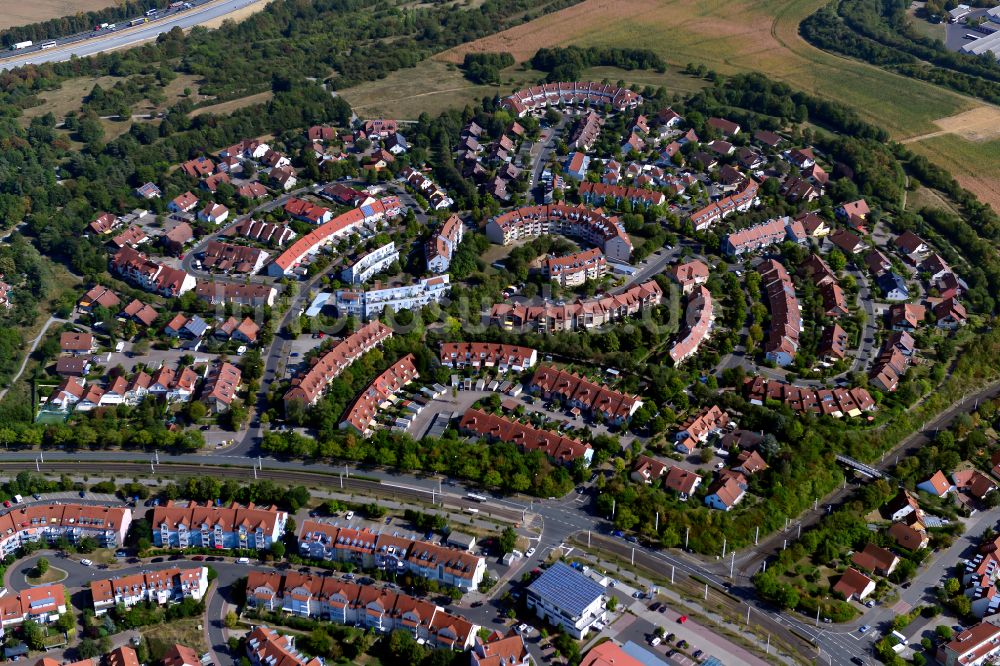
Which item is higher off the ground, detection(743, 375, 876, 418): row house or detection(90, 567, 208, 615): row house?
detection(90, 567, 208, 615): row house

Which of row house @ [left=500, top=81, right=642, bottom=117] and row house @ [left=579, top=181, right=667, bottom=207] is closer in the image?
row house @ [left=579, top=181, right=667, bottom=207]

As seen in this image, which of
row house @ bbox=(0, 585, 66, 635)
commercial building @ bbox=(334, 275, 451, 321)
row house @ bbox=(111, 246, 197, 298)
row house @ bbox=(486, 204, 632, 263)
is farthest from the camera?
row house @ bbox=(486, 204, 632, 263)

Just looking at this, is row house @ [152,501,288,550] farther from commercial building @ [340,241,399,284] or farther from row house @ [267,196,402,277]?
row house @ [267,196,402,277]

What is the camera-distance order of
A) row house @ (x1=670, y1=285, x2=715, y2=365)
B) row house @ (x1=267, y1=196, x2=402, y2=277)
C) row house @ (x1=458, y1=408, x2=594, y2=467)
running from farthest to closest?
1. row house @ (x1=267, y1=196, x2=402, y2=277)
2. row house @ (x1=670, y1=285, x2=715, y2=365)
3. row house @ (x1=458, y1=408, x2=594, y2=467)

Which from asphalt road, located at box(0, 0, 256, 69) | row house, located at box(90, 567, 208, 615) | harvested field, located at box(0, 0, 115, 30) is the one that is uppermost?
harvested field, located at box(0, 0, 115, 30)

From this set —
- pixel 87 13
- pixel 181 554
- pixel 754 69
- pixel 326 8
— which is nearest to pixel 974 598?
pixel 181 554

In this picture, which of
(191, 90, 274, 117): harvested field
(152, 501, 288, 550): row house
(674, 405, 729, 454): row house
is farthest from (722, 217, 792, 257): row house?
(191, 90, 274, 117): harvested field

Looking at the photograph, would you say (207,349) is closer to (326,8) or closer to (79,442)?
(79,442)

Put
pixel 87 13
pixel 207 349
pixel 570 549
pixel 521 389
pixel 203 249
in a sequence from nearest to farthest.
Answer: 1. pixel 570 549
2. pixel 521 389
3. pixel 207 349
4. pixel 203 249
5. pixel 87 13
